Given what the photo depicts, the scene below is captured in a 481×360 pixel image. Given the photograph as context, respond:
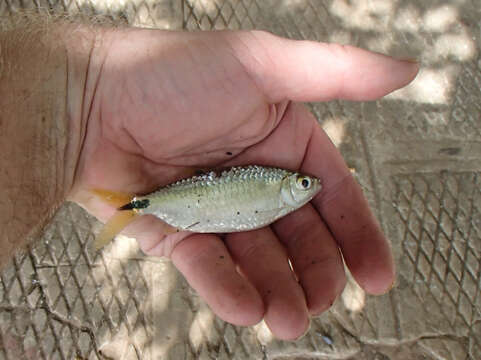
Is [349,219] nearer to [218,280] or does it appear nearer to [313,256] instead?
[313,256]

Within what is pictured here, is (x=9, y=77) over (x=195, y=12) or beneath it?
over

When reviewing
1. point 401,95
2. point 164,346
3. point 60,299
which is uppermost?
point 401,95

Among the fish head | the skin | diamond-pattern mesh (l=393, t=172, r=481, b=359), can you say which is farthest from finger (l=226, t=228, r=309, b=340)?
diamond-pattern mesh (l=393, t=172, r=481, b=359)

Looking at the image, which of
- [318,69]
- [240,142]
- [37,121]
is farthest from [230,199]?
[37,121]

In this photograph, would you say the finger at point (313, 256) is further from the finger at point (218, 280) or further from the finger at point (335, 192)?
the finger at point (218, 280)

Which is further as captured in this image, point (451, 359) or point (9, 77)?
point (451, 359)

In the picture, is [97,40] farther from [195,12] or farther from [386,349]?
[386,349]

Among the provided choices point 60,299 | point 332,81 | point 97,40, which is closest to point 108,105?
point 97,40

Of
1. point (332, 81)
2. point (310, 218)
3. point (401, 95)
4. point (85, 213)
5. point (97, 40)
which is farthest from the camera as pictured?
point (401, 95)
